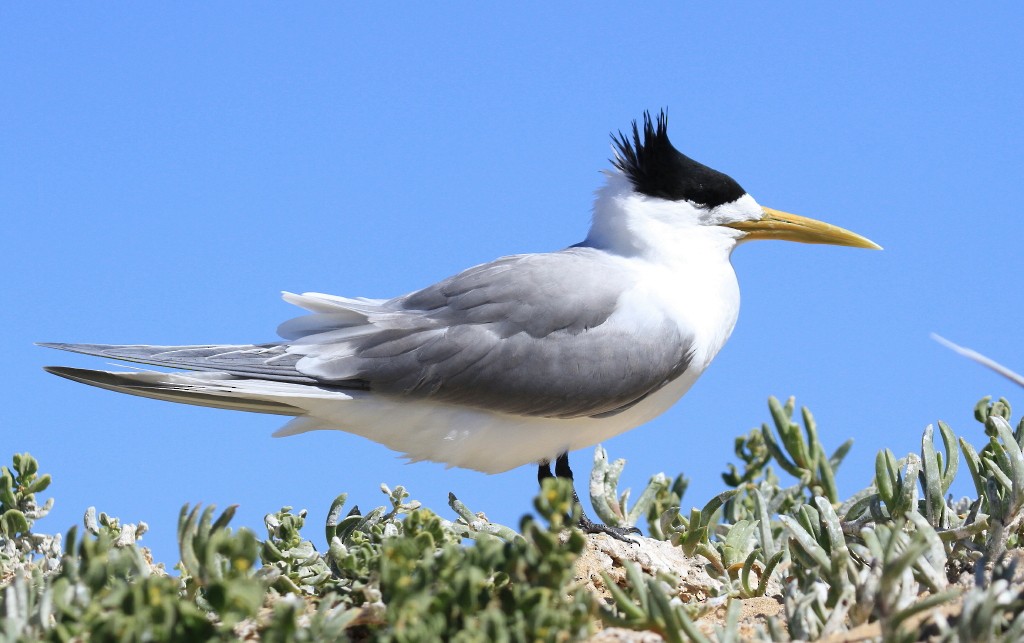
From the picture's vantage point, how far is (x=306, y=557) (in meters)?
3.63

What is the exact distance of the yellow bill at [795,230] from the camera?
543 cm

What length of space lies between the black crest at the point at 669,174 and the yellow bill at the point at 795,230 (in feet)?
0.63

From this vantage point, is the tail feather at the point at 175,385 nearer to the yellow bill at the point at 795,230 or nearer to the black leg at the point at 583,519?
the black leg at the point at 583,519

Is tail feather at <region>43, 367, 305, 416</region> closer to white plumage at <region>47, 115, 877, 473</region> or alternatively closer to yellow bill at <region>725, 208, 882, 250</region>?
white plumage at <region>47, 115, 877, 473</region>

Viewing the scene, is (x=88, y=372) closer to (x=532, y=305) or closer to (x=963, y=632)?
(x=532, y=305)

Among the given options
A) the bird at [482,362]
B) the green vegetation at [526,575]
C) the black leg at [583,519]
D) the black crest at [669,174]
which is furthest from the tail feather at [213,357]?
the black crest at [669,174]

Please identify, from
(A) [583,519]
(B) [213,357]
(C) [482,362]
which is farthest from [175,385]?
(A) [583,519]

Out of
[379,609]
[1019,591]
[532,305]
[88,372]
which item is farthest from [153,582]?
[532,305]

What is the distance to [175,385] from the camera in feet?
14.2

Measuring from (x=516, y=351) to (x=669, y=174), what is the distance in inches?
52.3

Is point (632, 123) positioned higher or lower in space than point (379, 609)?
higher

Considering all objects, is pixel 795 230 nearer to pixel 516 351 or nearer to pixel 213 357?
pixel 516 351

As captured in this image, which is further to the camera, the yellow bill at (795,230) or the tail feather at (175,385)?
the yellow bill at (795,230)

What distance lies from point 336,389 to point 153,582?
97.7 inches
